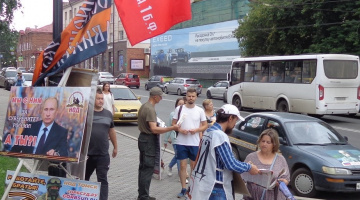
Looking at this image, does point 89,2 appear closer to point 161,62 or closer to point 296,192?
point 296,192

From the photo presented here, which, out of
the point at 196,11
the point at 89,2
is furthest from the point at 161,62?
the point at 89,2

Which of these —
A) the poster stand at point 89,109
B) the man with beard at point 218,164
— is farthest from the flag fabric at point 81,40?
Answer: the man with beard at point 218,164

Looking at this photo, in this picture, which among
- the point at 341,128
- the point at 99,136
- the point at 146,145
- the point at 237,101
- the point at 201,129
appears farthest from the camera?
the point at 237,101

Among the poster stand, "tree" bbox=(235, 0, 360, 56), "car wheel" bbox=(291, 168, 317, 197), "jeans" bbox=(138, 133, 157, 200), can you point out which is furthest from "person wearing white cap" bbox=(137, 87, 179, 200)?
"tree" bbox=(235, 0, 360, 56)

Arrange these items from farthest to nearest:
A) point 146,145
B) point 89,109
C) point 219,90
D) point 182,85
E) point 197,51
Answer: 1. point 197,51
2. point 182,85
3. point 219,90
4. point 146,145
5. point 89,109

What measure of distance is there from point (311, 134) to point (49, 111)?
5.89m

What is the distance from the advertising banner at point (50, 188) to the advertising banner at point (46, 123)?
25 cm

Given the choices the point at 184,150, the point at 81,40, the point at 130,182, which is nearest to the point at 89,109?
the point at 81,40

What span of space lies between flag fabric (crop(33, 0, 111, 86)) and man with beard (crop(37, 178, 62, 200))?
4.14ft

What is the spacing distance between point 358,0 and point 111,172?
2190 cm

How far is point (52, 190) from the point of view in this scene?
5.00 meters

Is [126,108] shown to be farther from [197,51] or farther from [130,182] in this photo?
[197,51]

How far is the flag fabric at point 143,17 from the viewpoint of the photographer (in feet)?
17.9

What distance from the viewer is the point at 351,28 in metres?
27.2
